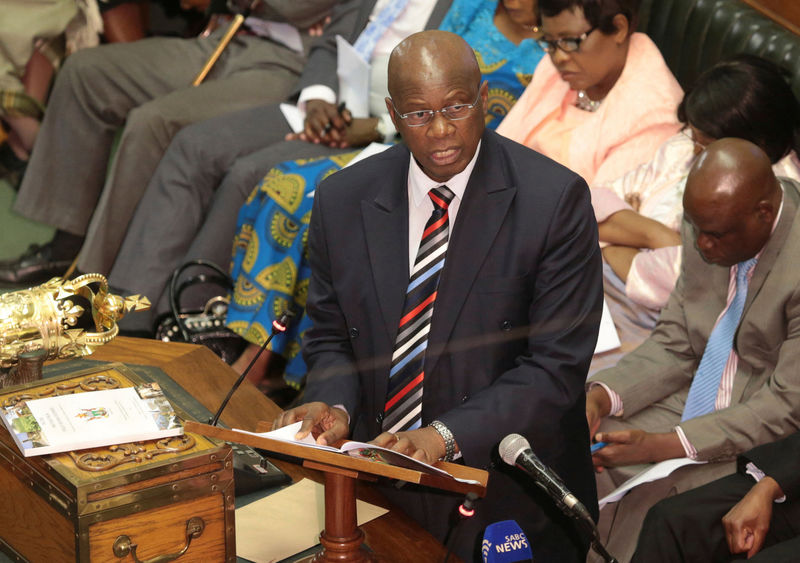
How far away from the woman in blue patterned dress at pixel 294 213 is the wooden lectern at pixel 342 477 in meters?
1.95

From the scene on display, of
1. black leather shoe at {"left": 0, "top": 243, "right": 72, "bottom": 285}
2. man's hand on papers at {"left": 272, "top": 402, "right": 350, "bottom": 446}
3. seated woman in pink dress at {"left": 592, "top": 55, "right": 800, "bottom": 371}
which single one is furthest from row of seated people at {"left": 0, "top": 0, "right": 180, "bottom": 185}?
man's hand on papers at {"left": 272, "top": 402, "right": 350, "bottom": 446}

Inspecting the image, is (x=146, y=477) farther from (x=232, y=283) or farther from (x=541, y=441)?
(x=232, y=283)

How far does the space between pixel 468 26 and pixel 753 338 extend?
1.91 metres

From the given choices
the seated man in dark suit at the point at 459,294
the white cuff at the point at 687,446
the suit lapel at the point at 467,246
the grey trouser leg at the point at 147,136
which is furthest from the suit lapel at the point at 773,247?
the grey trouser leg at the point at 147,136

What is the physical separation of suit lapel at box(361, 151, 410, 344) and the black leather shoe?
308 cm

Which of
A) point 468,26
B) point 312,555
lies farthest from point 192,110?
point 312,555

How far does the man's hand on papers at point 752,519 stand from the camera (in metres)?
2.37

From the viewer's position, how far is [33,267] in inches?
195

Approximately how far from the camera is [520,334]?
Answer: 218 cm

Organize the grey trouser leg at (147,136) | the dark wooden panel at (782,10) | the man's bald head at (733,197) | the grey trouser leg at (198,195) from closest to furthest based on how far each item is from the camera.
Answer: the man's bald head at (733,197) → the dark wooden panel at (782,10) → the grey trouser leg at (198,195) → the grey trouser leg at (147,136)

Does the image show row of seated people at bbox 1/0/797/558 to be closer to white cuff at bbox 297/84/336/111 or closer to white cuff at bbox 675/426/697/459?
white cuff at bbox 297/84/336/111

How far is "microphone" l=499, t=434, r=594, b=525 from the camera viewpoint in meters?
1.58

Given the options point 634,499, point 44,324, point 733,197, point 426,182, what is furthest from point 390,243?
point 634,499

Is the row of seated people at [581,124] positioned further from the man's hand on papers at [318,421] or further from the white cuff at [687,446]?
the man's hand on papers at [318,421]
